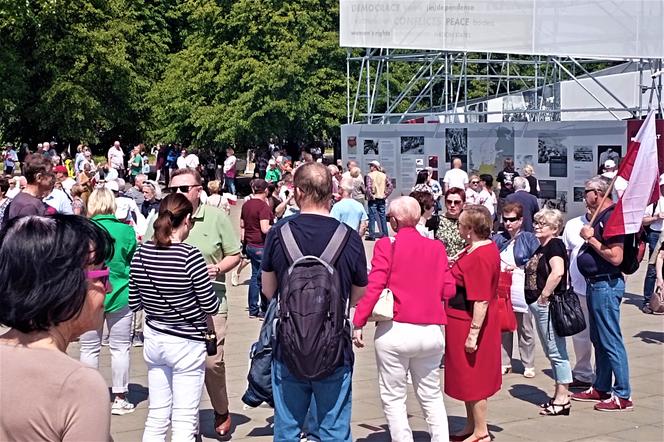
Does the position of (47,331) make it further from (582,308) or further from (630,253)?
(582,308)

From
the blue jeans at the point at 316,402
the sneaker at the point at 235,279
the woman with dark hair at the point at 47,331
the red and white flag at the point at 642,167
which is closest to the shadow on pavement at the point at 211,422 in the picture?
the blue jeans at the point at 316,402

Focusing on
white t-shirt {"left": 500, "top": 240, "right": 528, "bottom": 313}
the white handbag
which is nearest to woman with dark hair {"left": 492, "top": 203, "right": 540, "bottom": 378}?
white t-shirt {"left": 500, "top": 240, "right": 528, "bottom": 313}

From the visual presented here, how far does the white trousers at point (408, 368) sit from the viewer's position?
676 cm

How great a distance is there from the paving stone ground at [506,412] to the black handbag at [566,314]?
69 centimetres

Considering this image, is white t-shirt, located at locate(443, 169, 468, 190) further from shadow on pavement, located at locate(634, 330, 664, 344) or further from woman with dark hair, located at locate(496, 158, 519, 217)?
shadow on pavement, located at locate(634, 330, 664, 344)

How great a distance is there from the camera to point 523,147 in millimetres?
23438

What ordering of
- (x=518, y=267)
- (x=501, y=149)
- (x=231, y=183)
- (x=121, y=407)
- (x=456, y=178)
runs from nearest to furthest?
(x=121, y=407), (x=518, y=267), (x=456, y=178), (x=501, y=149), (x=231, y=183)

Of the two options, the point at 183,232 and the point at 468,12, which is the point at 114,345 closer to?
the point at 183,232

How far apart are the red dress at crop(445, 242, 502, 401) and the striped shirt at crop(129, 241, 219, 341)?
5.52 feet

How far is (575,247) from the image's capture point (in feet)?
30.9

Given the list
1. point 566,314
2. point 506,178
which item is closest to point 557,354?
point 566,314

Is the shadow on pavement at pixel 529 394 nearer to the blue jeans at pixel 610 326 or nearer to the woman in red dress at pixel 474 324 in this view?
the blue jeans at pixel 610 326

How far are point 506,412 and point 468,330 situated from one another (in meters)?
1.63

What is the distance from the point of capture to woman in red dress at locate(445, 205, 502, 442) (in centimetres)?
732
